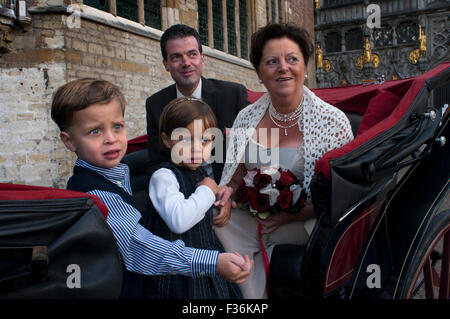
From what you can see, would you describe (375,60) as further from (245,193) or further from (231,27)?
(245,193)

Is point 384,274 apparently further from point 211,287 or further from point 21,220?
point 21,220

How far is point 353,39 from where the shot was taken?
27031 mm

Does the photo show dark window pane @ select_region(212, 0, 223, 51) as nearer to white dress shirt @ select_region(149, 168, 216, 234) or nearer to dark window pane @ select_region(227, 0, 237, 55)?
→ dark window pane @ select_region(227, 0, 237, 55)

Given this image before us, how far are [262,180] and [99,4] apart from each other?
738 cm

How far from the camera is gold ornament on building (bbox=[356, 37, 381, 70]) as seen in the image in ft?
83.4

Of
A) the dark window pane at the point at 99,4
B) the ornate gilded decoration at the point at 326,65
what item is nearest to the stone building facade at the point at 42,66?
the dark window pane at the point at 99,4

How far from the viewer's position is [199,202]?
137 centimetres

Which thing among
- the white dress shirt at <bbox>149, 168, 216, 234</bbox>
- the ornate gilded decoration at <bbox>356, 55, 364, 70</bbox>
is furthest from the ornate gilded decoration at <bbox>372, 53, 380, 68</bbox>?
the white dress shirt at <bbox>149, 168, 216, 234</bbox>

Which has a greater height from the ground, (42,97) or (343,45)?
(343,45)

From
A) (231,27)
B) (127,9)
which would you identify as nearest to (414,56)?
(231,27)

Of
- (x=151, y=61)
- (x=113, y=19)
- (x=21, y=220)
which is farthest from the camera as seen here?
(x=151, y=61)

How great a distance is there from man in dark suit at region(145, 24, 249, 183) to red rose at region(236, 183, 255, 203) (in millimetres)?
918

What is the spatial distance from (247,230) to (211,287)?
0.41 meters
